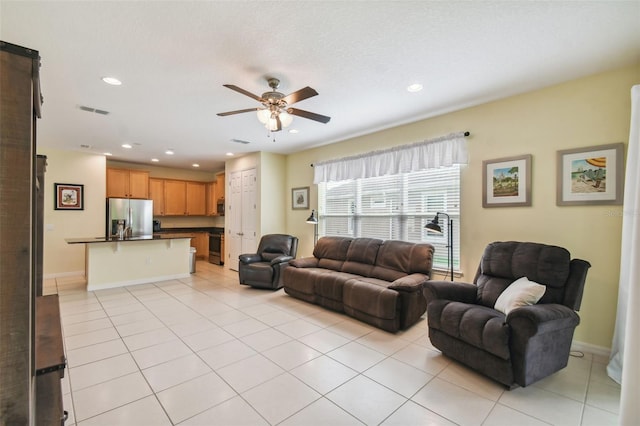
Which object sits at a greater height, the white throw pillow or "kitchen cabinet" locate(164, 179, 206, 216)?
"kitchen cabinet" locate(164, 179, 206, 216)

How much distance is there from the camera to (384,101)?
349 cm

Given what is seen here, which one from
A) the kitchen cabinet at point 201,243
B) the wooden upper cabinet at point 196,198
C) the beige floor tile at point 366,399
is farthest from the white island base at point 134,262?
the beige floor tile at point 366,399

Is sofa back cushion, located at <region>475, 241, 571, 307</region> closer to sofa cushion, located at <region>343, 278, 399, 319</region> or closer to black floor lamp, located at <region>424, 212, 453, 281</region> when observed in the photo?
black floor lamp, located at <region>424, 212, 453, 281</region>

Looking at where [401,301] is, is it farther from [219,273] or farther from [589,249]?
[219,273]

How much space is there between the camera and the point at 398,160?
434 cm

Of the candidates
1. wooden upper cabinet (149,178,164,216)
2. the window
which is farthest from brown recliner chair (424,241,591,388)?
wooden upper cabinet (149,178,164,216)

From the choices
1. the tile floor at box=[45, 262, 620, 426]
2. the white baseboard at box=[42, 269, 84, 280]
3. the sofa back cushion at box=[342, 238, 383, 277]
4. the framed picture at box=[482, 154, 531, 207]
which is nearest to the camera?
the tile floor at box=[45, 262, 620, 426]

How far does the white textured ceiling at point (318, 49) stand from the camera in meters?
1.94

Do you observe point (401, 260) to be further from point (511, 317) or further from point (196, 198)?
point (196, 198)

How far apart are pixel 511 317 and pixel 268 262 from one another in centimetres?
399

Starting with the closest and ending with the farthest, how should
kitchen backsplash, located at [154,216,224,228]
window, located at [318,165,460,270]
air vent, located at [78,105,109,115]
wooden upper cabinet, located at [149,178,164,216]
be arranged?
air vent, located at [78,105,109,115] → window, located at [318,165,460,270] → wooden upper cabinet, located at [149,178,164,216] → kitchen backsplash, located at [154,216,224,228]

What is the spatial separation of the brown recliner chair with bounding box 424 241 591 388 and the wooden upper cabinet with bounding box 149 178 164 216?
7.40 m

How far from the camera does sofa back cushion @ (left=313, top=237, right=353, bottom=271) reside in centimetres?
465

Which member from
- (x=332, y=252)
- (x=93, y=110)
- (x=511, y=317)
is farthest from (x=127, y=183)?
(x=511, y=317)
